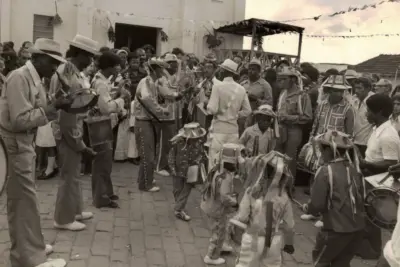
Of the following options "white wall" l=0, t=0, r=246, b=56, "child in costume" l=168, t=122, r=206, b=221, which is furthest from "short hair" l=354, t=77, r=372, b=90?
"white wall" l=0, t=0, r=246, b=56

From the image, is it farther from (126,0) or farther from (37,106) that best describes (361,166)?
(126,0)

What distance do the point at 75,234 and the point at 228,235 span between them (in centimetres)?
189

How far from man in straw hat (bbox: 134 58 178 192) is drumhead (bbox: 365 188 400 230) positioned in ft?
13.4

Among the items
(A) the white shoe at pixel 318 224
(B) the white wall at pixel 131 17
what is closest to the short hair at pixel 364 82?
(A) the white shoe at pixel 318 224

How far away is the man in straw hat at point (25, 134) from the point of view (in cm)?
449

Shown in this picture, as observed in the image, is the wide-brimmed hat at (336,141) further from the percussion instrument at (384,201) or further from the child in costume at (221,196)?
the child in costume at (221,196)

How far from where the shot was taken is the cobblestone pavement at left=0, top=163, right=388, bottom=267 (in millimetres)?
5411

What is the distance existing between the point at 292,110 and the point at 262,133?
5.90ft

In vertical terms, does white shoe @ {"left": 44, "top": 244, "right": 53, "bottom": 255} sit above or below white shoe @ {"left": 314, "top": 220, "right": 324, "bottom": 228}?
above

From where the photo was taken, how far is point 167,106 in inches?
319

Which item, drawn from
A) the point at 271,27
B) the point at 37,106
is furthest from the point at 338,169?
the point at 271,27

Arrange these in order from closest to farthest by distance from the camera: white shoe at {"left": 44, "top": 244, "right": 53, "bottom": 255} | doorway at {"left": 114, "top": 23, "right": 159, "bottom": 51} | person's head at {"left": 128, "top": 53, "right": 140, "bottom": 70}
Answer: white shoe at {"left": 44, "top": 244, "right": 53, "bottom": 255}
person's head at {"left": 128, "top": 53, "right": 140, "bottom": 70}
doorway at {"left": 114, "top": 23, "right": 159, "bottom": 51}

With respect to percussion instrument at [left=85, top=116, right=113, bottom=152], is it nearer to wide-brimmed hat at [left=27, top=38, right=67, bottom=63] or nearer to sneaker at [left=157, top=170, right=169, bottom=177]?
wide-brimmed hat at [left=27, top=38, right=67, bottom=63]

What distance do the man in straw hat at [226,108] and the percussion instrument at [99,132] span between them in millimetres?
1465
